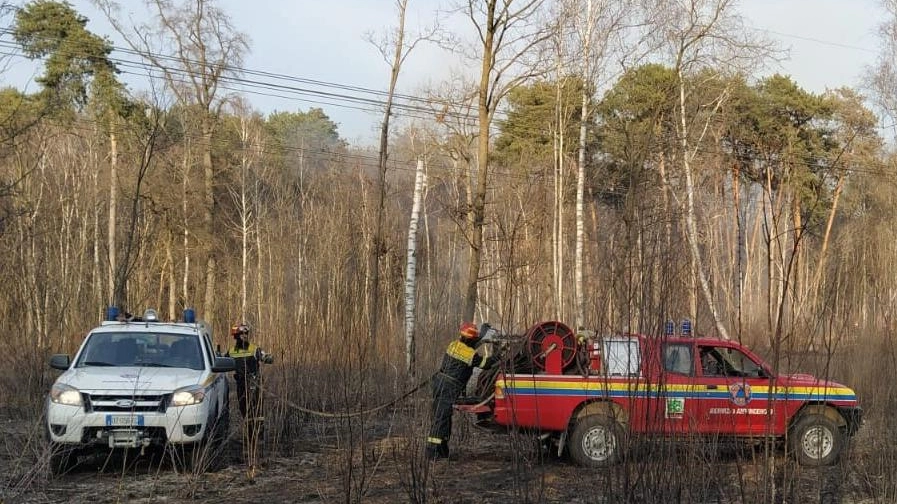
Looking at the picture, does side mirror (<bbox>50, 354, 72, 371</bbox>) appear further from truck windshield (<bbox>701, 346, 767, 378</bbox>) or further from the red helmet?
truck windshield (<bbox>701, 346, 767, 378</bbox>)

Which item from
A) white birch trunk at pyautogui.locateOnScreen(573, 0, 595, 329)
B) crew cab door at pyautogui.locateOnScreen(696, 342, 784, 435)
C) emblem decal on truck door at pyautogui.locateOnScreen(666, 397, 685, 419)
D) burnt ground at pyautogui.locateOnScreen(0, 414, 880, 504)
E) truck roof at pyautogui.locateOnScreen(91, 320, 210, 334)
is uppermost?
white birch trunk at pyautogui.locateOnScreen(573, 0, 595, 329)

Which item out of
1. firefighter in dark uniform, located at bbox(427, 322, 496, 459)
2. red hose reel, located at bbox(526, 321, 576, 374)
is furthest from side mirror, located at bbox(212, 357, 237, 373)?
red hose reel, located at bbox(526, 321, 576, 374)

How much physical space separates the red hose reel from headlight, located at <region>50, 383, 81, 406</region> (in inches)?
196

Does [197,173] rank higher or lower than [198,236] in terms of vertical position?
higher

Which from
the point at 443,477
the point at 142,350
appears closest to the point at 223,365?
the point at 142,350

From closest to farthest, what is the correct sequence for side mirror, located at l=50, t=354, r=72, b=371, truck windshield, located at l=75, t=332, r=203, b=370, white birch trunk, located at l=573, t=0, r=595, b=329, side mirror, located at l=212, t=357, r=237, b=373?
side mirror, located at l=50, t=354, r=72, b=371 < side mirror, located at l=212, t=357, r=237, b=373 < truck windshield, located at l=75, t=332, r=203, b=370 < white birch trunk, located at l=573, t=0, r=595, b=329

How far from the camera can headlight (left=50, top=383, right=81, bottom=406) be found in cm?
933

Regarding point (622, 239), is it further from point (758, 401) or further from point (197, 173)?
point (197, 173)

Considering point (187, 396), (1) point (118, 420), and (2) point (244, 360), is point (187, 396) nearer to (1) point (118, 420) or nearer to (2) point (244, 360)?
(1) point (118, 420)

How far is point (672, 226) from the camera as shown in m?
5.82

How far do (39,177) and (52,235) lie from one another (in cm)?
239

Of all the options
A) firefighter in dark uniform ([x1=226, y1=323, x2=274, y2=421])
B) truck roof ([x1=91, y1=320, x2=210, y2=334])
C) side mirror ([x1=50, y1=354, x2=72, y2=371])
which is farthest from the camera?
truck roof ([x1=91, y1=320, x2=210, y2=334])

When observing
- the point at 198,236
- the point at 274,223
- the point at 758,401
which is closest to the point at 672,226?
the point at 758,401

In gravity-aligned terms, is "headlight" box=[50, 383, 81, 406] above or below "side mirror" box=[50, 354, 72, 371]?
below
